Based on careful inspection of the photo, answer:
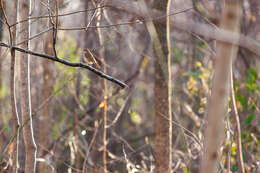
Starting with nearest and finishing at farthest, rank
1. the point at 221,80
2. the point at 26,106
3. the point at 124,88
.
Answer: the point at 221,80, the point at 124,88, the point at 26,106

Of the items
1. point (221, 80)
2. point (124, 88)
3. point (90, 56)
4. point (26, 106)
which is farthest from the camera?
point (26, 106)

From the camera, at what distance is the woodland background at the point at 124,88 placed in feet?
5.23

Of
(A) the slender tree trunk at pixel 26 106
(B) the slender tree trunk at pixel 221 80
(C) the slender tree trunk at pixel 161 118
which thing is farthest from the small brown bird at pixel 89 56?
(B) the slender tree trunk at pixel 221 80

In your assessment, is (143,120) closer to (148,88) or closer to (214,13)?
(148,88)

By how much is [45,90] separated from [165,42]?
1730mm

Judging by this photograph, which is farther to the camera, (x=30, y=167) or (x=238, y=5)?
(x=30, y=167)

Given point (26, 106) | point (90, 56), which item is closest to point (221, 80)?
point (90, 56)

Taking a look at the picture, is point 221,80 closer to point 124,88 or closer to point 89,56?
point 124,88

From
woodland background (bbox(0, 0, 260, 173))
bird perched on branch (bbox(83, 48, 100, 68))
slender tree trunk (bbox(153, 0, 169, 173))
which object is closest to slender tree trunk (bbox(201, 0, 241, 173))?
woodland background (bbox(0, 0, 260, 173))

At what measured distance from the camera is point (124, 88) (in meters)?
1.51

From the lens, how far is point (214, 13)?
131 inches

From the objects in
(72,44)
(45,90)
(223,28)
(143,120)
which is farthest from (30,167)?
(143,120)

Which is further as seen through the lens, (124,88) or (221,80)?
(124,88)

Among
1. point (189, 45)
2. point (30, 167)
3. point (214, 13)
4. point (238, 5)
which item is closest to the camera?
point (238, 5)
